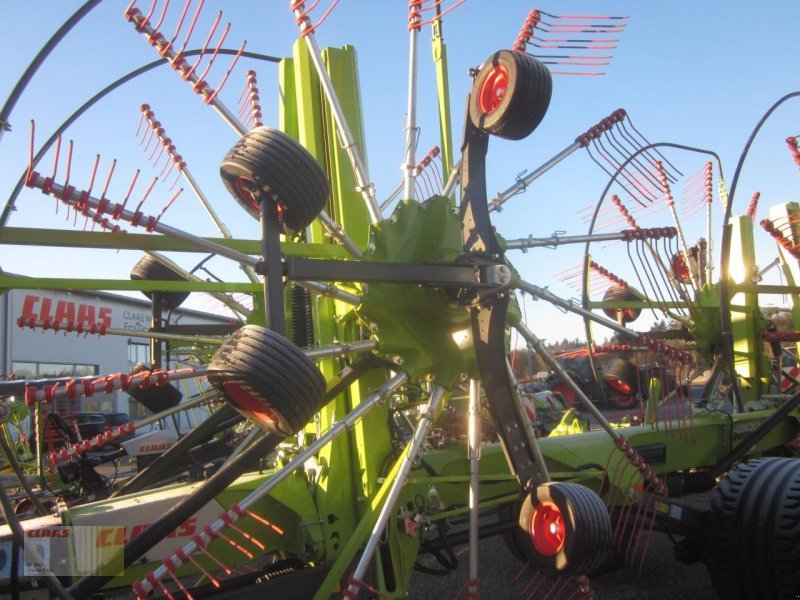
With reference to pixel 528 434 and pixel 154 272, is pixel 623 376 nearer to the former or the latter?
pixel 528 434

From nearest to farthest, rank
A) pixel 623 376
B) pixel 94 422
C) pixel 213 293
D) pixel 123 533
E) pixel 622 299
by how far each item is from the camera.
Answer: pixel 123 533 < pixel 213 293 < pixel 623 376 < pixel 622 299 < pixel 94 422

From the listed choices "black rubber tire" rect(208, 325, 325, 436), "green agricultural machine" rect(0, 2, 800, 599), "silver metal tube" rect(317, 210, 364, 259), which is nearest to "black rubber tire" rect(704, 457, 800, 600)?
"green agricultural machine" rect(0, 2, 800, 599)

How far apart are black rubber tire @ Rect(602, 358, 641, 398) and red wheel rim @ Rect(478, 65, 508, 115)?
3.61 meters

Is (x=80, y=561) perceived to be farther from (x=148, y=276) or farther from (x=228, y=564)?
(x=148, y=276)

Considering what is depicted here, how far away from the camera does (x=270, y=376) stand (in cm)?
233

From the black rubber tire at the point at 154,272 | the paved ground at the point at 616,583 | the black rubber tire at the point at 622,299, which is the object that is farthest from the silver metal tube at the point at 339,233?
the black rubber tire at the point at 622,299

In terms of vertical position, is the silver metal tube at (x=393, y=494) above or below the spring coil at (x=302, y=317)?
below

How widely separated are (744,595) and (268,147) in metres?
3.62

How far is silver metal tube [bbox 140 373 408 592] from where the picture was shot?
2.64 meters

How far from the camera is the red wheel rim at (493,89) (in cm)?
323

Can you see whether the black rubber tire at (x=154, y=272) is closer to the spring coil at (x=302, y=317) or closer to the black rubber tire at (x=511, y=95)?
the spring coil at (x=302, y=317)

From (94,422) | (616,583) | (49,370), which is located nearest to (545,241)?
(616,583)

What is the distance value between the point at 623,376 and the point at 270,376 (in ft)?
15.1

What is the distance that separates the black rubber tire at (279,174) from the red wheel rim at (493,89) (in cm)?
100
